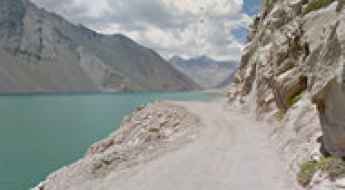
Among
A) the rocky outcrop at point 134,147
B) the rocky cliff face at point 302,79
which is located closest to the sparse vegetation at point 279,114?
the rocky cliff face at point 302,79

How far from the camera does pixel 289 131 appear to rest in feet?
68.9

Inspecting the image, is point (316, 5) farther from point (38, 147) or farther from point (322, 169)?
point (38, 147)

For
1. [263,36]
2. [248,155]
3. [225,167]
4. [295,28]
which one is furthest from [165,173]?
[263,36]

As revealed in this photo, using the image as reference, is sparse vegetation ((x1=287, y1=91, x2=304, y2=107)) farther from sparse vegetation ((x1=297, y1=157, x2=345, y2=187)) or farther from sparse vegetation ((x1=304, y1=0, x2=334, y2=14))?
sparse vegetation ((x1=297, y1=157, x2=345, y2=187))

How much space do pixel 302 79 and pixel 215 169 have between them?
35.1 ft

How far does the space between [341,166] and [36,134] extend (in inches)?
2560

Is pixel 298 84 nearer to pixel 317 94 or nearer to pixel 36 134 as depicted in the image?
pixel 317 94

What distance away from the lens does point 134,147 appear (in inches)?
931

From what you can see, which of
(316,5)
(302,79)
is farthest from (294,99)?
(316,5)

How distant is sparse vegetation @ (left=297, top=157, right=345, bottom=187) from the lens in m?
12.4

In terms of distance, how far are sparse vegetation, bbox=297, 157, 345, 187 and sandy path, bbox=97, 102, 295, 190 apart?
1.87 ft

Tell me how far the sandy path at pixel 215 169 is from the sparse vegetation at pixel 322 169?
57cm

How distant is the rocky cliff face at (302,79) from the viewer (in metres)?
13.1

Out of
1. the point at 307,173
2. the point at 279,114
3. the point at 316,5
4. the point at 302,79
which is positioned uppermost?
the point at 316,5
